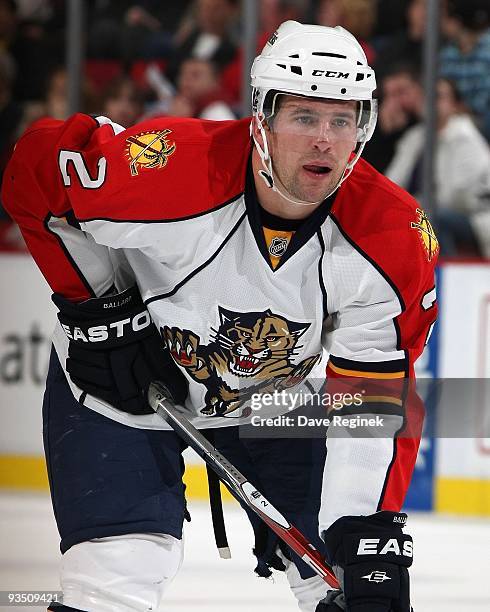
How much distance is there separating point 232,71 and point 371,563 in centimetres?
373

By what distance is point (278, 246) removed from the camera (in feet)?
7.88

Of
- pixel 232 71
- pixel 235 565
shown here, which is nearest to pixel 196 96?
pixel 232 71

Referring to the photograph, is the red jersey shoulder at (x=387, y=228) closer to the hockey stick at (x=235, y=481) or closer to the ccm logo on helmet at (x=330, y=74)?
the ccm logo on helmet at (x=330, y=74)

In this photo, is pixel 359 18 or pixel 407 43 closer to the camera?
pixel 407 43

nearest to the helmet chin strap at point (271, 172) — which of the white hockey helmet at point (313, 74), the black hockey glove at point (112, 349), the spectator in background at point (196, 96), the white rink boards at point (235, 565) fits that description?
the white hockey helmet at point (313, 74)

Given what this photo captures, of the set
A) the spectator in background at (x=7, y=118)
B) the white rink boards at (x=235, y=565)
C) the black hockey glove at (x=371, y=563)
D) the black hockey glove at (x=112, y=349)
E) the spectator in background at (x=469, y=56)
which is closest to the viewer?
the black hockey glove at (x=371, y=563)

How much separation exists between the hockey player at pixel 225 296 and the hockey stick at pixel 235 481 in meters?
0.05

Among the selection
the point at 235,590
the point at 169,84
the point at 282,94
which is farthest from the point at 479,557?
the point at 169,84

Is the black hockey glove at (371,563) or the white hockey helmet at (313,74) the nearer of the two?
the black hockey glove at (371,563)

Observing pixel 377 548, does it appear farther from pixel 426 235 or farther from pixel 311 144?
pixel 311 144

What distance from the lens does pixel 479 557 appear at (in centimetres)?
402

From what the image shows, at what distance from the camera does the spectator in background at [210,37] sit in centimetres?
564

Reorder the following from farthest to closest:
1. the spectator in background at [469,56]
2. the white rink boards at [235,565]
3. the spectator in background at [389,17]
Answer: the spectator in background at [389,17], the spectator in background at [469,56], the white rink boards at [235,565]

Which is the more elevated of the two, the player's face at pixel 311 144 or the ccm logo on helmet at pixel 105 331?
the player's face at pixel 311 144
